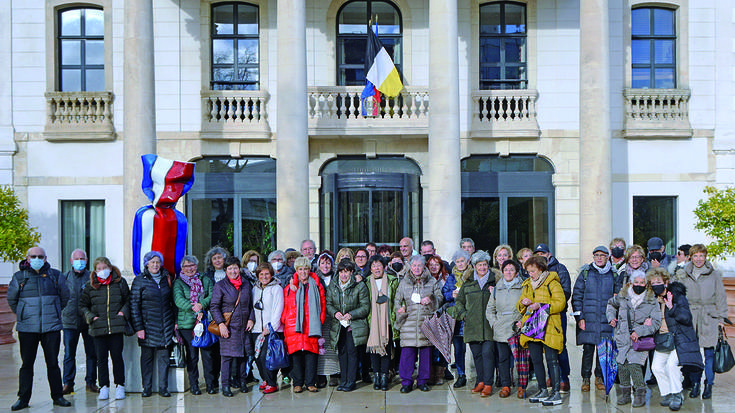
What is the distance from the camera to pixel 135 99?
66.0ft

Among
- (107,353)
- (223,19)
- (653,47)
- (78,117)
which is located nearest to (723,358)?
(107,353)

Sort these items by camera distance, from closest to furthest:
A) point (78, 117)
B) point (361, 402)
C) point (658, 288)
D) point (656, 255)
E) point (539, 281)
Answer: point (658, 288), point (539, 281), point (361, 402), point (656, 255), point (78, 117)

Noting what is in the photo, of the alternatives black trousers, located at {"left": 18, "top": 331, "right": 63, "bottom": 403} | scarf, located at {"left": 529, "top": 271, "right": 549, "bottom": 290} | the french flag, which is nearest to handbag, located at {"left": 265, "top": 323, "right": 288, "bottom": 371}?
the french flag

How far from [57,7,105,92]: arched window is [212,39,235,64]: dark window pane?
3103mm

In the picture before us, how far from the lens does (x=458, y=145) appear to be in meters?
20.2

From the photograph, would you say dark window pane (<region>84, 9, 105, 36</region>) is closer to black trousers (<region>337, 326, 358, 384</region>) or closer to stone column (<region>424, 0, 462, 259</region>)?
stone column (<region>424, 0, 462, 259</region>)

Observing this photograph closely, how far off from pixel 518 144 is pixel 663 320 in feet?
42.9

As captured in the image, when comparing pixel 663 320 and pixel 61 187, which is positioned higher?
pixel 61 187

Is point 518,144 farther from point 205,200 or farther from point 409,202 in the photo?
point 205,200

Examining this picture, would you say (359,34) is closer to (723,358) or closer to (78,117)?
(78,117)

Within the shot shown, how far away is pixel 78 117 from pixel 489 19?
11.8m

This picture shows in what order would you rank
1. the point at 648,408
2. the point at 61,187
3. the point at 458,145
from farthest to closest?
the point at 61,187 < the point at 458,145 < the point at 648,408

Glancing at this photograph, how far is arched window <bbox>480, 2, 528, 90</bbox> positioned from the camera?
22.9 meters

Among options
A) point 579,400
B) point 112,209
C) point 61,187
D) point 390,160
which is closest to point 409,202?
point 390,160
